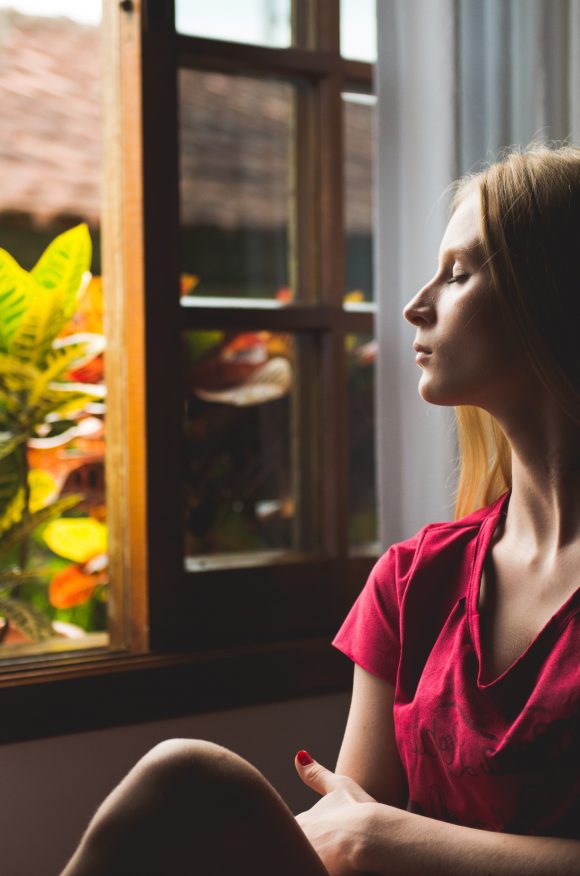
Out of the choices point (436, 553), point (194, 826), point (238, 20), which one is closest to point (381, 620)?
point (436, 553)

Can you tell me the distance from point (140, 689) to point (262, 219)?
33.8 inches

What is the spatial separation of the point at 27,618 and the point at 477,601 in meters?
0.84

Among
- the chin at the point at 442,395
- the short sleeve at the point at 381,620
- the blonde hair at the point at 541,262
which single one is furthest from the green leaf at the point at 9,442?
the blonde hair at the point at 541,262

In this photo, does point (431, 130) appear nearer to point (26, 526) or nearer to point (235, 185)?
point (235, 185)

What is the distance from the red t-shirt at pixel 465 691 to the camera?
966mm

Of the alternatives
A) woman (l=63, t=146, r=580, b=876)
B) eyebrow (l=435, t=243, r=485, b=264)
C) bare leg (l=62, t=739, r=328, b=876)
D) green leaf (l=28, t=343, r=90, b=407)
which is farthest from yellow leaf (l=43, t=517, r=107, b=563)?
eyebrow (l=435, t=243, r=485, b=264)

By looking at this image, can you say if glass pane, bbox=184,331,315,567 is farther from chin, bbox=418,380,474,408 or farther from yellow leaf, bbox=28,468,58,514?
chin, bbox=418,380,474,408

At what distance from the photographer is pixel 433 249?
1519mm

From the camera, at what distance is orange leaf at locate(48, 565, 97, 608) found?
5.69ft

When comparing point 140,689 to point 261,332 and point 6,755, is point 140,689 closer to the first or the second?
point 6,755

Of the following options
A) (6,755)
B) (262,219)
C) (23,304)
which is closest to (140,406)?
(23,304)

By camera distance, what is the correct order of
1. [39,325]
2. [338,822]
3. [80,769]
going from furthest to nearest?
[39,325], [80,769], [338,822]

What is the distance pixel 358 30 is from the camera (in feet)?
5.69

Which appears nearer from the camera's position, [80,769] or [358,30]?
[80,769]
